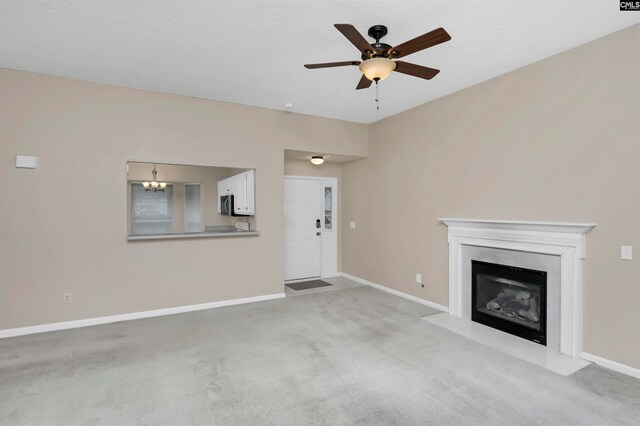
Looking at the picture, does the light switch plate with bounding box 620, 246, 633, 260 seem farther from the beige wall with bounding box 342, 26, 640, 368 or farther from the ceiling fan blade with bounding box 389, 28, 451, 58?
the ceiling fan blade with bounding box 389, 28, 451, 58

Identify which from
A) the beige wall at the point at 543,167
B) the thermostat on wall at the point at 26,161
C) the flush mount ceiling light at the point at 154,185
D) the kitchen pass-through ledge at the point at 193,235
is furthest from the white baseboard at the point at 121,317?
the beige wall at the point at 543,167

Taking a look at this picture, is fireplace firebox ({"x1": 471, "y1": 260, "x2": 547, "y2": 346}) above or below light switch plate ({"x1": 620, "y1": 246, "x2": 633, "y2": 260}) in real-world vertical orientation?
below

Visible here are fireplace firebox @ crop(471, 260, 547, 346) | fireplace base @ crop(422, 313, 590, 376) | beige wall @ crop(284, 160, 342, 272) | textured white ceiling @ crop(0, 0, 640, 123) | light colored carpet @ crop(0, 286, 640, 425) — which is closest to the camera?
light colored carpet @ crop(0, 286, 640, 425)

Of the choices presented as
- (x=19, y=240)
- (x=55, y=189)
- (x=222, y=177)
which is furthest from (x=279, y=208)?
(x=19, y=240)

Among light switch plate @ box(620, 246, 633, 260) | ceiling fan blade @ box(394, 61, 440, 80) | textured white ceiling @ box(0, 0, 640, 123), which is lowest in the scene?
Result: light switch plate @ box(620, 246, 633, 260)

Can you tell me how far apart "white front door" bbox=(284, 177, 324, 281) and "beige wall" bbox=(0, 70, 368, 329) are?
3.91 ft

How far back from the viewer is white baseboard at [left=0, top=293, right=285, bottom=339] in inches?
142

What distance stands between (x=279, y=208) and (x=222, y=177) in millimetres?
979

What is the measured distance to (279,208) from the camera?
16.7ft

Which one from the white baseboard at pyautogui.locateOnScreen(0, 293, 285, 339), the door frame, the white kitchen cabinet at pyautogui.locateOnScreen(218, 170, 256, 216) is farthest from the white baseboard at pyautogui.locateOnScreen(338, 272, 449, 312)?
the white kitchen cabinet at pyautogui.locateOnScreen(218, 170, 256, 216)

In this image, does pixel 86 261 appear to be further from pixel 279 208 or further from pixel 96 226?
pixel 279 208

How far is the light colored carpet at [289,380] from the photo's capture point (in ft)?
7.27

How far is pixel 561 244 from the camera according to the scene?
3.13 m

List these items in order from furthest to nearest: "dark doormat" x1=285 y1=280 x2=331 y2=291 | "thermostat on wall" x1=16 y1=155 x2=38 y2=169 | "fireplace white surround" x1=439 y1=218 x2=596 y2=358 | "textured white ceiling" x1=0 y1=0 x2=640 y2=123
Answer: "dark doormat" x1=285 y1=280 x2=331 y2=291
"thermostat on wall" x1=16 y1=155 x2=38 y2=169
"fireplace white surround" x1=439 y1=218 x2=596 y2=358
"textured white ceiling" x1=0 y1=0 x2=640 y2=123
